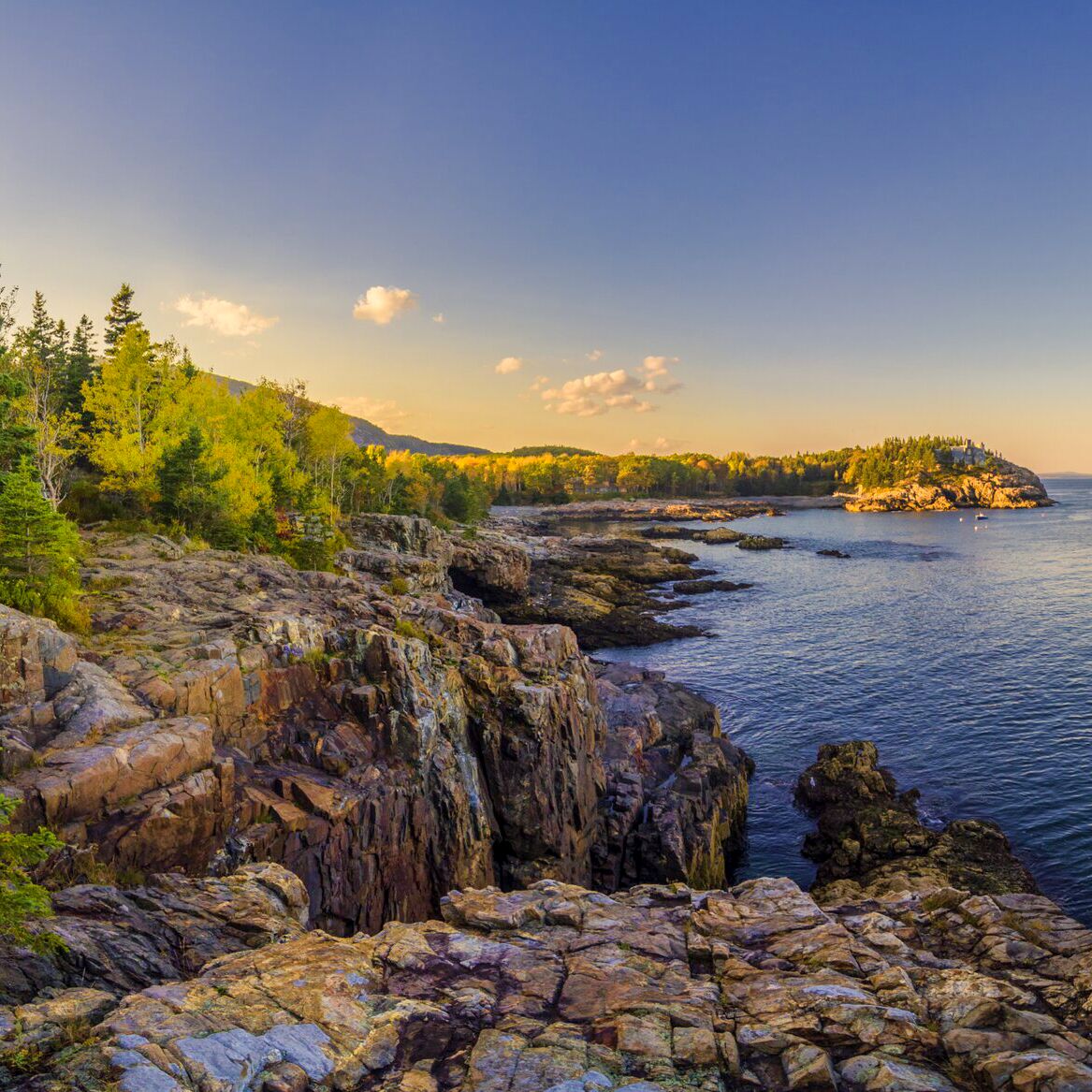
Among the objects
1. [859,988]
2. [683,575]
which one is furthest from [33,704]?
[683,575]

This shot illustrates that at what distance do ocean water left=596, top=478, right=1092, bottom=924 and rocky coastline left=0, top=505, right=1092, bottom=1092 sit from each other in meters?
2.72

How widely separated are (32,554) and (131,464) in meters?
18.8

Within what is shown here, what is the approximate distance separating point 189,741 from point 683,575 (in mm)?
83968

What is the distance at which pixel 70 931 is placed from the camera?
34.4 feet

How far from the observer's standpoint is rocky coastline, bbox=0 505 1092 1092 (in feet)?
31.0

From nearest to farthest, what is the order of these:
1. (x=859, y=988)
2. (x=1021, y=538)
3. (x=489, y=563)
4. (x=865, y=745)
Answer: (x=859, y=988)
(x=865, y=745)
(x=489, y=563)
(x=1021, y=538)

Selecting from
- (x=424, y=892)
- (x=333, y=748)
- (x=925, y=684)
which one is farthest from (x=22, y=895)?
(x=925, y=684)

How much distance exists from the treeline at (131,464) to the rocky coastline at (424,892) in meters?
3.07

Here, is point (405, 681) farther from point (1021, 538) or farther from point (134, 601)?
point (1021, 538)

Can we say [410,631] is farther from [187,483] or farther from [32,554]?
Answer: [187,483]

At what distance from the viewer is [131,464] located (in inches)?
1475

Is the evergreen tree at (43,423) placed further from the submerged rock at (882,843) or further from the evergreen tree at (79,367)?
the submerged rock at (882,843)

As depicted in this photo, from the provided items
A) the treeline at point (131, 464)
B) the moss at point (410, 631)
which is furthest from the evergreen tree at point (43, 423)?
the moss at point (410, 631)

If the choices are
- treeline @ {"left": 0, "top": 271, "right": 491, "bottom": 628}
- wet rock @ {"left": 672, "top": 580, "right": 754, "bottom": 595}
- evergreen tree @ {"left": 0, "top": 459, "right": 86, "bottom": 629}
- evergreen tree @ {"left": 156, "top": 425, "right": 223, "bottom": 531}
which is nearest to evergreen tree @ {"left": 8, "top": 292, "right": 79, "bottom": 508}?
treeline @ {"left": 0, "top": 271, "right": 491, "bottom": 628}
